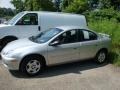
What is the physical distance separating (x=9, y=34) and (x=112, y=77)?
203 inches

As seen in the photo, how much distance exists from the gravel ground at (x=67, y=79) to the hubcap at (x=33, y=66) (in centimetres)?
21

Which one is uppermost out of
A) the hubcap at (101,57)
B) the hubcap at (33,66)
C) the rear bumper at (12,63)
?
the rear bumper at (12,63)

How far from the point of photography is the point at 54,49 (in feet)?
24.2

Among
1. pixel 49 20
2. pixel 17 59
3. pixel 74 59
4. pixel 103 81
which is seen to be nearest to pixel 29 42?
pixel 17 59

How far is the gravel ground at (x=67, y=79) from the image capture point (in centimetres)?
635

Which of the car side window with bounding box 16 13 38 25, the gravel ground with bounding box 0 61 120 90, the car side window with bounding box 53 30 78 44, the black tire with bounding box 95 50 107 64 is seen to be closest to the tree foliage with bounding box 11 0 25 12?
the car side window with bounding box 16 13 38 25

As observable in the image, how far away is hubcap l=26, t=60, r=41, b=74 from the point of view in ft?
23.2

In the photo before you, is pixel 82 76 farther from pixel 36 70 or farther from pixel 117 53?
pixel 117 53

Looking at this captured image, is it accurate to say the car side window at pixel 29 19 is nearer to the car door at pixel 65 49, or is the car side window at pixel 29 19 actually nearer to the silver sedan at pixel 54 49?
the silver sedan at pixel 54 49

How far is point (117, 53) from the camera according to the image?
954cm

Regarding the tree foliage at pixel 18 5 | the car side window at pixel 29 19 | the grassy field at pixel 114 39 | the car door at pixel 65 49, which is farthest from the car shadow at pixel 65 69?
the tree foliage at pixel 18 5

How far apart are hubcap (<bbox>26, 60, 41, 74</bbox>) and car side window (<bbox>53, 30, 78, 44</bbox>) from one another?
1066 mm

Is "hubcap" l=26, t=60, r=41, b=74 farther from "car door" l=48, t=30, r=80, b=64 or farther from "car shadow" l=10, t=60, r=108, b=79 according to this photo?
"car door" l=48, t=30, r=80, b=64

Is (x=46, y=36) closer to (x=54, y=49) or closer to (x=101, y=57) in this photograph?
(x=54, y=49)
